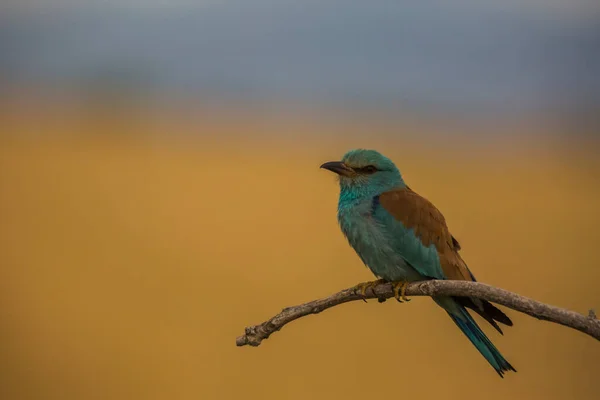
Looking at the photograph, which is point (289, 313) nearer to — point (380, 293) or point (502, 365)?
point (380, 293)

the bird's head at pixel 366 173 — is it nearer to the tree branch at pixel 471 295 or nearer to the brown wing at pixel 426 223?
the brown wing at pixel 426 223

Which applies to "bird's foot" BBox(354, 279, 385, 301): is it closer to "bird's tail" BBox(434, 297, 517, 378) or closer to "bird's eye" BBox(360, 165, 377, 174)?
"bird's tail" BBox(434, 297, 517, 378)

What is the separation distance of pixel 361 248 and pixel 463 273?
43 centimetres

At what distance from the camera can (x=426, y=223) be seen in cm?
295

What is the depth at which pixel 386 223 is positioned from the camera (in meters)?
2.94

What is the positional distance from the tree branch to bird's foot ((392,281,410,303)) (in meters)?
0.04

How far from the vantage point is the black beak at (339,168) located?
122 inches

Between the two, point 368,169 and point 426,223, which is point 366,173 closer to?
point 368,169

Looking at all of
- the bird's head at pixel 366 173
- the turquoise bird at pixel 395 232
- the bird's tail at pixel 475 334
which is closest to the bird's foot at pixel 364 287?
the turquoise bird at pixel 395 232

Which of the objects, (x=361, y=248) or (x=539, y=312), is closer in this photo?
(x=539, y=312)

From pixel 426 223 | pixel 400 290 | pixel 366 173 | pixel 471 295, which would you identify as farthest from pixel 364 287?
pixel 471 295

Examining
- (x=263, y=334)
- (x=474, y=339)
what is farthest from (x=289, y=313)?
(x=474, y=339)

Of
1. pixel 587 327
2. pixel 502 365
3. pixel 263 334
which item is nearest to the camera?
pixel 587 327

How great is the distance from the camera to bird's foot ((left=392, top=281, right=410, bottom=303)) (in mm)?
2820
